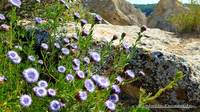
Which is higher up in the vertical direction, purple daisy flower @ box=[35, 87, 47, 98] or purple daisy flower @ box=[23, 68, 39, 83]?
purple daisy flower @ box=[23, 68, 39, 83]

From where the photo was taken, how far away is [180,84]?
7.61 feet

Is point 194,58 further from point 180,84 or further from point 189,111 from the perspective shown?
point 189,111

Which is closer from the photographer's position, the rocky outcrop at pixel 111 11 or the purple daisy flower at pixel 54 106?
the purple daisy flower at pixel 54 106

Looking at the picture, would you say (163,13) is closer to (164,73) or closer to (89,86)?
(164,73)

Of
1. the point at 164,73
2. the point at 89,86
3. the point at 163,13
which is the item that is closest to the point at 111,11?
the point at 163,13

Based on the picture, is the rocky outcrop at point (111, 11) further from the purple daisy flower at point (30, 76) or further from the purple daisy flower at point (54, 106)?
the purple daisy flower at point (30, 76)

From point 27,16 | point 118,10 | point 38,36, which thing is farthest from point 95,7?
point 38,36

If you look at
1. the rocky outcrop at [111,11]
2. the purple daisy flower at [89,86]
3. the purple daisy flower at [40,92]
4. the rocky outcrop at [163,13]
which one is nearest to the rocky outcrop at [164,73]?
the purple daisy flower at [89,86]

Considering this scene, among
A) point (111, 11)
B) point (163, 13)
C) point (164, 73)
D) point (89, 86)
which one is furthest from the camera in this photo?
point (163, 13)

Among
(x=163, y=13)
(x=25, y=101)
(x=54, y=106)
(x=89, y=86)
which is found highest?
(x=163, y=13)

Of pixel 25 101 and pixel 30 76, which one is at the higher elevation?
pixel 30 76

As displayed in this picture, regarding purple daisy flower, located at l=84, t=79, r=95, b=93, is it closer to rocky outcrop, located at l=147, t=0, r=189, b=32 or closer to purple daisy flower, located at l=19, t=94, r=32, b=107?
purple daisy flower, located at l=19, t=94, r=32, b=107

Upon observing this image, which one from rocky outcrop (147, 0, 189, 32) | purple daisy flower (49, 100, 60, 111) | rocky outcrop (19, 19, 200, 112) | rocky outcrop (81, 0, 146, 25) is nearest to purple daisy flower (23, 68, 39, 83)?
purple daisy flower (49, 100, 60, 111)

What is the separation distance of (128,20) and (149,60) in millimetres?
7475
